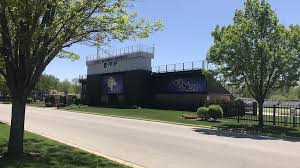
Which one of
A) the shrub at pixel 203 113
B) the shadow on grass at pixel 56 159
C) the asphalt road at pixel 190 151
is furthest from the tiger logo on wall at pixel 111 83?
the shadow on grass at pixel 56 159

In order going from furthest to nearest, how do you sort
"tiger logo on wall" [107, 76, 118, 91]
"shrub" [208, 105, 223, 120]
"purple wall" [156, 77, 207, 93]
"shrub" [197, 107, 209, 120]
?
"tiger logo on wall" [107, 76, 118, 91] → "purple wall" [156, 77, 207, 93] → "shrub" [197, 107, 209, 120] → "shrub" [208, 105, 223, 120]

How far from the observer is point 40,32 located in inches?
407

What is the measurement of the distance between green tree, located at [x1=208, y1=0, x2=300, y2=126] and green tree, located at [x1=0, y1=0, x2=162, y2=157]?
14528mm

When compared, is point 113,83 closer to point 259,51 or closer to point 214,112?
point 214,112

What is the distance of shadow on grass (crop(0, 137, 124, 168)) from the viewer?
10.7m

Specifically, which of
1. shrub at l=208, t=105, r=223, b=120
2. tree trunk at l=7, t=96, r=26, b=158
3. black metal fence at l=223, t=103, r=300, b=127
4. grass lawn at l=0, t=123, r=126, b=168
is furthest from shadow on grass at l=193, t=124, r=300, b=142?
tree trunk at l=7, t=96, r=26, b=158

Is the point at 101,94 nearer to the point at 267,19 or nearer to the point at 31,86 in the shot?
the point at 267,19

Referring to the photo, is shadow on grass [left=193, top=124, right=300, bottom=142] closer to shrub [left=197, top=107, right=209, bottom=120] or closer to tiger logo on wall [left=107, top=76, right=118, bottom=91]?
shrub [left=197, top=107, right=209, bottom=120]

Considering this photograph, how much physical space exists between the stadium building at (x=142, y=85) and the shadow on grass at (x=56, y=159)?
34320mm

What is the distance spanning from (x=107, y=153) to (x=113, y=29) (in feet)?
14.3

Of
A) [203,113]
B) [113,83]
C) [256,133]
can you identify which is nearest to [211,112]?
[203,113]

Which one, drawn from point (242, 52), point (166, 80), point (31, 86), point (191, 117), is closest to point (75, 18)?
point (31, 86)

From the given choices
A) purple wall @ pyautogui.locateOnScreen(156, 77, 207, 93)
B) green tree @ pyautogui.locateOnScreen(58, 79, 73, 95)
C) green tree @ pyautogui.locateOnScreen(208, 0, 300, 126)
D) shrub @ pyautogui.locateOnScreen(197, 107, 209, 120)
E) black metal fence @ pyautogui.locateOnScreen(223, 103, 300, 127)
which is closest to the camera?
green tree @ pyautogui.locateOnScreen(208, 0, 300, 126)

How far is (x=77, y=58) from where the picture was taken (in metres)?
14.8
